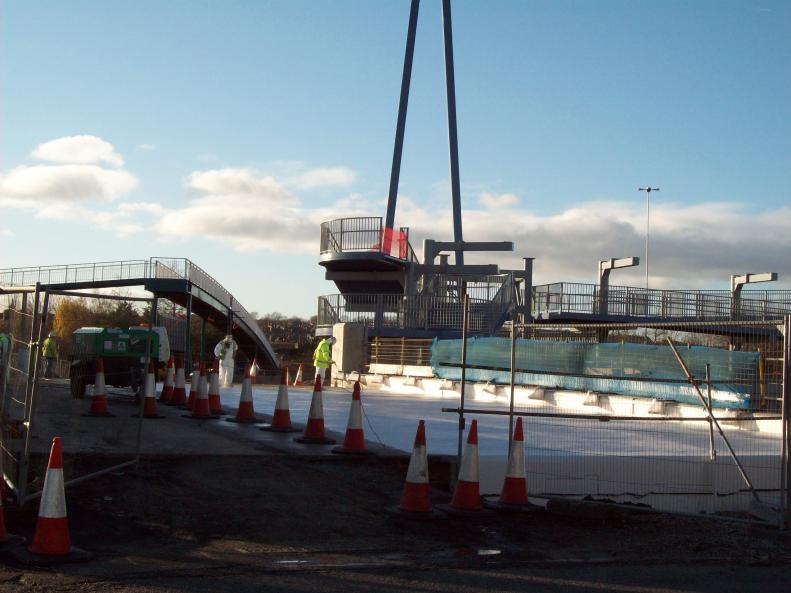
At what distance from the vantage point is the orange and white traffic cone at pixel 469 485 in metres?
9.45

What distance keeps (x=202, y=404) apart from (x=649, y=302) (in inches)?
1080

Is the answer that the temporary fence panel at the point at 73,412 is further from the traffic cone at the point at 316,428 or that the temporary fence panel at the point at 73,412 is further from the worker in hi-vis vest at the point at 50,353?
the traffic cone at the point at 316,428

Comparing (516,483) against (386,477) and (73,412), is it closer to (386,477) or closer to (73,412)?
(386,477)

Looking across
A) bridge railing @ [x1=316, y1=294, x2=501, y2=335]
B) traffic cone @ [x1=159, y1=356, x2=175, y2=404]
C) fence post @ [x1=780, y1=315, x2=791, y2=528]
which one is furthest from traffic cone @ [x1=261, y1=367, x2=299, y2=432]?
bridge railing @ [x1=316, y1=294, x2=501, y2=335]

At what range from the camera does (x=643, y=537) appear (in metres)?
8.88

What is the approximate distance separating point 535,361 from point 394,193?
86.5 ft

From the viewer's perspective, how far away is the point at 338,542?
7.98m

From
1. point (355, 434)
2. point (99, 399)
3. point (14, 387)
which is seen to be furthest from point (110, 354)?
point (14, 387)

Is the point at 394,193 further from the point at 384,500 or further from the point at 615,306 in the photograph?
the point at 384,500

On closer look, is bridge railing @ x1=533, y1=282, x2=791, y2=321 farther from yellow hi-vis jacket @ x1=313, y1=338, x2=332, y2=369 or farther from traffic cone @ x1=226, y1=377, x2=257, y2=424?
traffic cone @ x1=226, y1=377, x2=257, y2=424

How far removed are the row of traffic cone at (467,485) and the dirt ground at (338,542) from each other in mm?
226

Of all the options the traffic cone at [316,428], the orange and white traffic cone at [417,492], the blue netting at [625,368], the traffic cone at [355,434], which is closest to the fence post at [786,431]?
the orange and white traffic cone at [417,492]

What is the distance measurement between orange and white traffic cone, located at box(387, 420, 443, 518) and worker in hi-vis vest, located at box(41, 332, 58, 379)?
4449 mm

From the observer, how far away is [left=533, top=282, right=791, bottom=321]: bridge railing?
39625 millimetres
